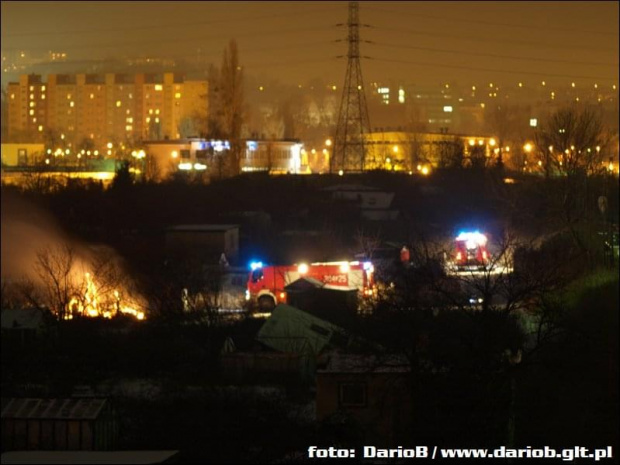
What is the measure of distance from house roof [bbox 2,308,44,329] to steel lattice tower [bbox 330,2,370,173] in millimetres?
5995

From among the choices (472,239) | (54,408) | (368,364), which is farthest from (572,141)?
(54,408)

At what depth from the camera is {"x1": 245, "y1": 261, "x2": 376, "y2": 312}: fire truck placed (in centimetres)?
823

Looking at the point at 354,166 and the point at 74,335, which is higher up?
the point at 354,166

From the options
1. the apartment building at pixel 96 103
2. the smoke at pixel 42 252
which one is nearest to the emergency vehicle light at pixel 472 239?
the smoke at pixel 42 252

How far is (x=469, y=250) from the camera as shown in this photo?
7.87m

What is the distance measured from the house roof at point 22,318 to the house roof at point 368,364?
10.1ft

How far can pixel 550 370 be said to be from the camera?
15.4 ft

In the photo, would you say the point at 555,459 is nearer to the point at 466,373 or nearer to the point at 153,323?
the point at 466,373

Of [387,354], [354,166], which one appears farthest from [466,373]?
[354,166]

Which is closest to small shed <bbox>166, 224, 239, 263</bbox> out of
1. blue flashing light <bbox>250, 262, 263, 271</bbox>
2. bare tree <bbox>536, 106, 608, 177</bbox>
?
A: blue flashing light <bbox>250, 262, 263, 271</bbox>

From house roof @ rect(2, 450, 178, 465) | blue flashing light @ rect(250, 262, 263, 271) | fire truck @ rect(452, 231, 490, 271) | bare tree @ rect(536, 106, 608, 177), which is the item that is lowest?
house roof @ rect(2, 450, 178, 465)

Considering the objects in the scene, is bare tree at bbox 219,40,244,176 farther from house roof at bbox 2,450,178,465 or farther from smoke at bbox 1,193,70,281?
house roof at bbox 2,450,178,465

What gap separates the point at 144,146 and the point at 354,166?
5938 millimetres

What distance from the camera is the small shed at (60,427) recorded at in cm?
472
